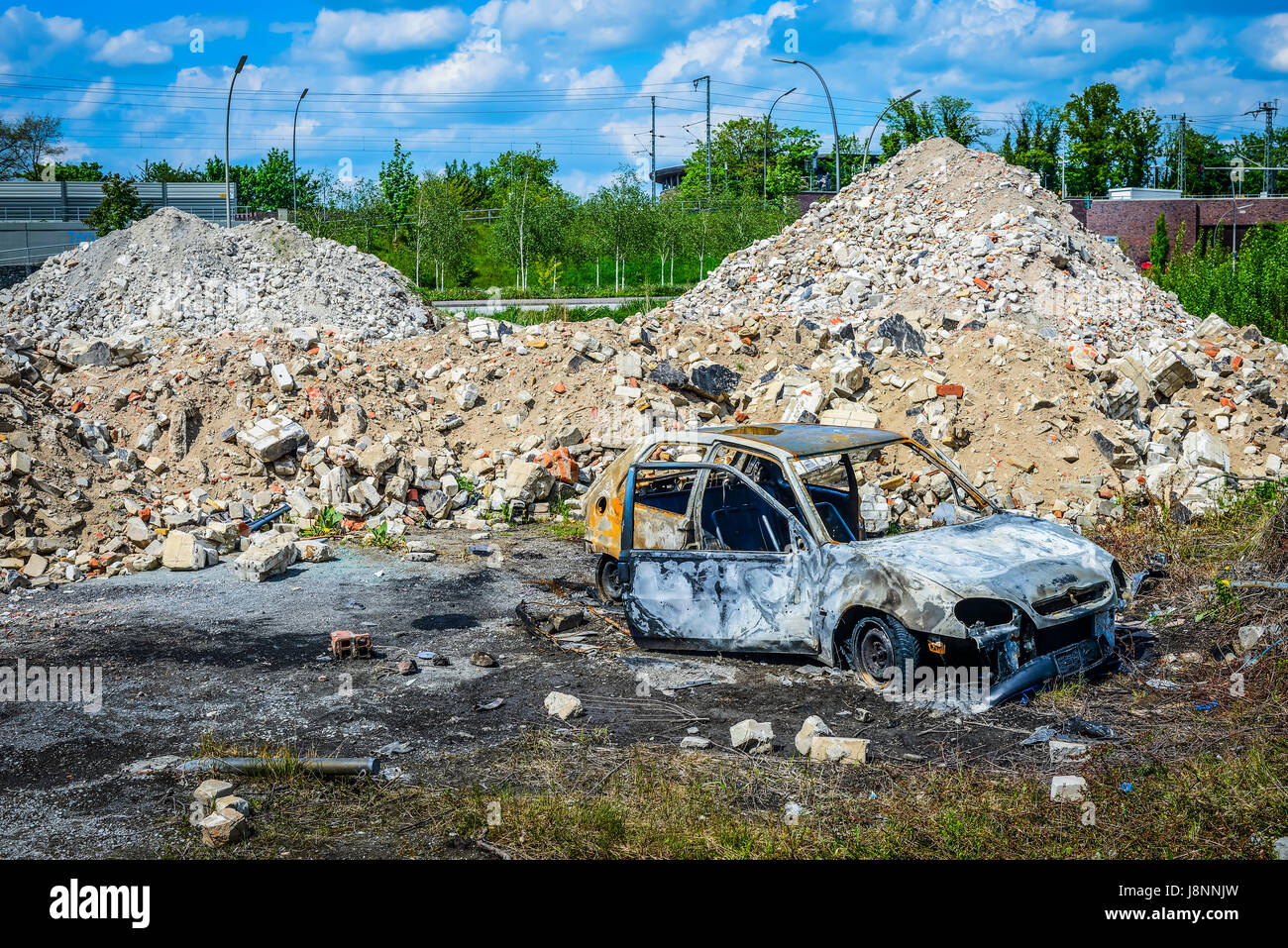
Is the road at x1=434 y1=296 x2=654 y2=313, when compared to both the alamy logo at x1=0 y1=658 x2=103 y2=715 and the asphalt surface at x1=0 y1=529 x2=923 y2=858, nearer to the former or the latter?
the asphalt surface at x1=0 y1=529 x2=923 y2=858

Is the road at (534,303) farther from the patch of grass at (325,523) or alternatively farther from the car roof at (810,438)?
the car roof at (810,438)

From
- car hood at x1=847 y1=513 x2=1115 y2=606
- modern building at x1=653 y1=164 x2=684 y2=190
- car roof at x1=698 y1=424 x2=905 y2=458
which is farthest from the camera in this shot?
modern building at x1=653 y1=164 x2=684 y2=190

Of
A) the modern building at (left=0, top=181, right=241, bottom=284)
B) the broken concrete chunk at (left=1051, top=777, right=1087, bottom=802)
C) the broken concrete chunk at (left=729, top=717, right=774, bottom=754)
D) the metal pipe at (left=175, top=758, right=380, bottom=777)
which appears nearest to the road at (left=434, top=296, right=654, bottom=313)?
the modern building at (left=0, top=181, right=241, bottom=284)

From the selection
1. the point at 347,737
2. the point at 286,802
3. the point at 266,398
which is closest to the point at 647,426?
the point at 266,398

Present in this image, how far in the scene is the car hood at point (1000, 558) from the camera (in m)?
5.37

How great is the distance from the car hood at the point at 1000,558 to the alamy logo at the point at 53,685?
16.2ft

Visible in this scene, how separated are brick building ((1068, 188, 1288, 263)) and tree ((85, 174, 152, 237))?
40618 millimetres

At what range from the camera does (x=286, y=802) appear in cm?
472

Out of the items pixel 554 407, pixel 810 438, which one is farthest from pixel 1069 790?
pixel 554 407

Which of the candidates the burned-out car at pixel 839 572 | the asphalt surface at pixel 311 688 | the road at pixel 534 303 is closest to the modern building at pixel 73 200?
the road at pixel 534 303

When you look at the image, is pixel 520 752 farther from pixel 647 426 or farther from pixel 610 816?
pixel 647 426

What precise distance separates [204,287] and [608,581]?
14403 mm

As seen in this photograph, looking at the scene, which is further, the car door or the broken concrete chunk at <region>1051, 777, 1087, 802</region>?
the car door

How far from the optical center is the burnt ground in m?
4.95
